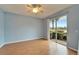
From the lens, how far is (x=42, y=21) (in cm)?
970

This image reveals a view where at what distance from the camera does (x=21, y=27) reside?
25.5 feet

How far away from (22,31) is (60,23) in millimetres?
2901

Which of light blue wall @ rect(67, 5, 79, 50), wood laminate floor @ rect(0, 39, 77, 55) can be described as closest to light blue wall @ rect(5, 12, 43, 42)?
wood laminate floor @ rect(0, 39, 77, 55)

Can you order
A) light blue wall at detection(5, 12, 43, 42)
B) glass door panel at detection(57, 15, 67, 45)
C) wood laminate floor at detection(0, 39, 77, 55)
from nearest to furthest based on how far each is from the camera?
1. wood laminate floor at detection(0, 39, 77, 55)
2. glass door panel at detection(57, 15, 67, 45)
3. light blue wall at detection(5, 12, 43, 42)

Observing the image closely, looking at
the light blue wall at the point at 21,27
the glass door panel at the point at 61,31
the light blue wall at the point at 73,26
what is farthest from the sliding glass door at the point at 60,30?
the light blue wall at the point at 21,27

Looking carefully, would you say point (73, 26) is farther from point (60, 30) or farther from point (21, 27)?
point (21, 27)

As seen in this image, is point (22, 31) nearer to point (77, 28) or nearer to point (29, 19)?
point (29, 19)

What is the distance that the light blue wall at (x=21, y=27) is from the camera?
670 cm

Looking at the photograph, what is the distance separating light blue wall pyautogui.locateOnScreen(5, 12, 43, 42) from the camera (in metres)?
6.70

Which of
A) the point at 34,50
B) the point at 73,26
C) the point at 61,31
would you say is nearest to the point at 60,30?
the point at 61,31

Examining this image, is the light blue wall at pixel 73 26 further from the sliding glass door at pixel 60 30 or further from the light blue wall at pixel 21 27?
the light blue wall at pixel 21 27

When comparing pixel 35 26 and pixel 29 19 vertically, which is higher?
pixel 29 19

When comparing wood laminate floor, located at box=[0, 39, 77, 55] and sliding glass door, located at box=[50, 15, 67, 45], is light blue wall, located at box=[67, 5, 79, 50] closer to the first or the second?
wood laminate floor, located at box=[0, 39, 77, 55]

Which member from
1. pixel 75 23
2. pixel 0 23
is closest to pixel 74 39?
pixel 75 23
